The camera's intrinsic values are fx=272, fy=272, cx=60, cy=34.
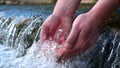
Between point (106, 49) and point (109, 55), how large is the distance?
0.18ft

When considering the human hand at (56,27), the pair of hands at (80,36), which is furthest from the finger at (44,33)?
the pair of hands at (80,36)

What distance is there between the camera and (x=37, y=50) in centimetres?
122

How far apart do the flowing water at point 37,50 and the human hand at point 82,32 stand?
76 mm

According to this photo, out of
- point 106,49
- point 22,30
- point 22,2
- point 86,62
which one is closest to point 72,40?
point 86,62

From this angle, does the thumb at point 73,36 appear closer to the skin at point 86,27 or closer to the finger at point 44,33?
the skin at point 86,27

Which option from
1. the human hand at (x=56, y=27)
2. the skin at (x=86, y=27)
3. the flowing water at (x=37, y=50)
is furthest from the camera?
the flowing water at (x=37, y=50)

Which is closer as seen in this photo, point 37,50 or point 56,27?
point 56,27

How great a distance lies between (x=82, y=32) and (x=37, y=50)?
0.66 m

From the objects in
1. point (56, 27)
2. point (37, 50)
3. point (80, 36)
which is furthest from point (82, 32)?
point (37, 50)

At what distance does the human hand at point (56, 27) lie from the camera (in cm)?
74

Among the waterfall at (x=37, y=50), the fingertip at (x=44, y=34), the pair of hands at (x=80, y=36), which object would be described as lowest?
the waterfall at (x=37, y=50)

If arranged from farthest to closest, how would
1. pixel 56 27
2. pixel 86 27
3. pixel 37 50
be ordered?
pixel 37 50 < pixel 56 27 < pixel 86 27

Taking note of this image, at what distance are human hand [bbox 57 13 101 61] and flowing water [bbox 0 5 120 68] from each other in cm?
8

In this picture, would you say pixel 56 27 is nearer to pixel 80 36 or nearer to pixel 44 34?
pixel 44 34
